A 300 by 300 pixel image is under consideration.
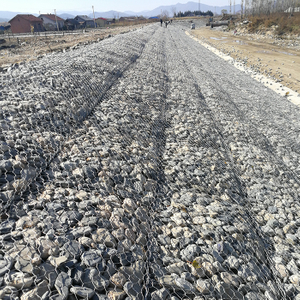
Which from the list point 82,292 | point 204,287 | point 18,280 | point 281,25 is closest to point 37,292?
point 18,280

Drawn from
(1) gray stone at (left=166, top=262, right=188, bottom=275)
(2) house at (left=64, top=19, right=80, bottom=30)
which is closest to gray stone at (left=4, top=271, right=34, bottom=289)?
(1) gray stone at (left=166, top=262, right=188, bottom=275)

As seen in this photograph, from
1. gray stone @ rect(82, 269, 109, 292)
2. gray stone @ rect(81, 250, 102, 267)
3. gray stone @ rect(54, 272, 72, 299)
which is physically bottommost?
gray stone @ rect(82, 269, 109, 292)

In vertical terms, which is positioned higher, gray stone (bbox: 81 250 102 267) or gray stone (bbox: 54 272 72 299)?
gray stone (bbox: 54 272 72 299)

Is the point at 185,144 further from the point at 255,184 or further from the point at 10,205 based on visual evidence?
the point at 10,205

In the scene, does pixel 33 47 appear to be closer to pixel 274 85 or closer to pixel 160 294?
pixel 274 85

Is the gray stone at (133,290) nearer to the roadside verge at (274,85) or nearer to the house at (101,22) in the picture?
the roadside verge at (274,85)

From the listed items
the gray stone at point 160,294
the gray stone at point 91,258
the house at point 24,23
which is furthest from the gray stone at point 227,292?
the house at point 24,23

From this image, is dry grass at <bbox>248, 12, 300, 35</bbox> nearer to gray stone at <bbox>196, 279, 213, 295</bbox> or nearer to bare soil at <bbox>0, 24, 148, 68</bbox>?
bare soil at <bbox>0, 24, 148, 68</bbox>

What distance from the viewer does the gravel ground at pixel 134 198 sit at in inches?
106

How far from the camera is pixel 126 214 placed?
3535 mm

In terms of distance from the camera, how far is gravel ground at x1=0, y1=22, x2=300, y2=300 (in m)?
2.70

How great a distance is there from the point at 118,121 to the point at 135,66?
743 cm

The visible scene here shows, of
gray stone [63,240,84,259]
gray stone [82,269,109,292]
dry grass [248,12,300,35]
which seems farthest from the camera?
dry grass [248,12,300,35]

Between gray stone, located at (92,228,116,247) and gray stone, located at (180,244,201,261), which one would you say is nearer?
gray stone, located at (92,228,116,247)
